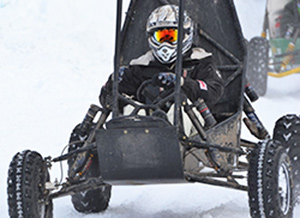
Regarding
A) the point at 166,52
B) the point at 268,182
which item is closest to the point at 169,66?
the point at 166,52

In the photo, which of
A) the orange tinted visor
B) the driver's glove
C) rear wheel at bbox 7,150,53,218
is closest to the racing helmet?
the orange tinted visor

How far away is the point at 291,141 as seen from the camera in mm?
5066

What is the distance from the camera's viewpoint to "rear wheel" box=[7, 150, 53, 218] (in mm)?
4059

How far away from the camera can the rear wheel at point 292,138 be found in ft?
16.5

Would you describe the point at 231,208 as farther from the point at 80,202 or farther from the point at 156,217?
the point at 80,202

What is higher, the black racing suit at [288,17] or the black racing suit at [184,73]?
the black racing suit at [288,17]

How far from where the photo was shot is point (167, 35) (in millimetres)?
4719

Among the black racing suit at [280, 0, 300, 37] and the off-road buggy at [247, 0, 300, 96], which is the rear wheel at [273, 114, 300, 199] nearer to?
the off-road buggy at [247, 0, 300, 96]

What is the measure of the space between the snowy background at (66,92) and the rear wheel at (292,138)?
18.6 inches

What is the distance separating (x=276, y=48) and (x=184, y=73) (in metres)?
9.12

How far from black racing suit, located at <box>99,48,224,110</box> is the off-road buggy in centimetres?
669

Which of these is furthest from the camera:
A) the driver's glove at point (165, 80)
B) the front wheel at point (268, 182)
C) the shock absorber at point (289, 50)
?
the shock absorber at point (289, 50)

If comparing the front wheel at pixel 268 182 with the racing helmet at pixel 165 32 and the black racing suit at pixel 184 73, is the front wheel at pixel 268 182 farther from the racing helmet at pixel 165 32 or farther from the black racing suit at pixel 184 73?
the racing helmet at pixel 165 32

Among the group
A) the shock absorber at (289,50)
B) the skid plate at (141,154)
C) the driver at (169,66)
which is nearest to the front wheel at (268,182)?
the skid plate at (141,154)
